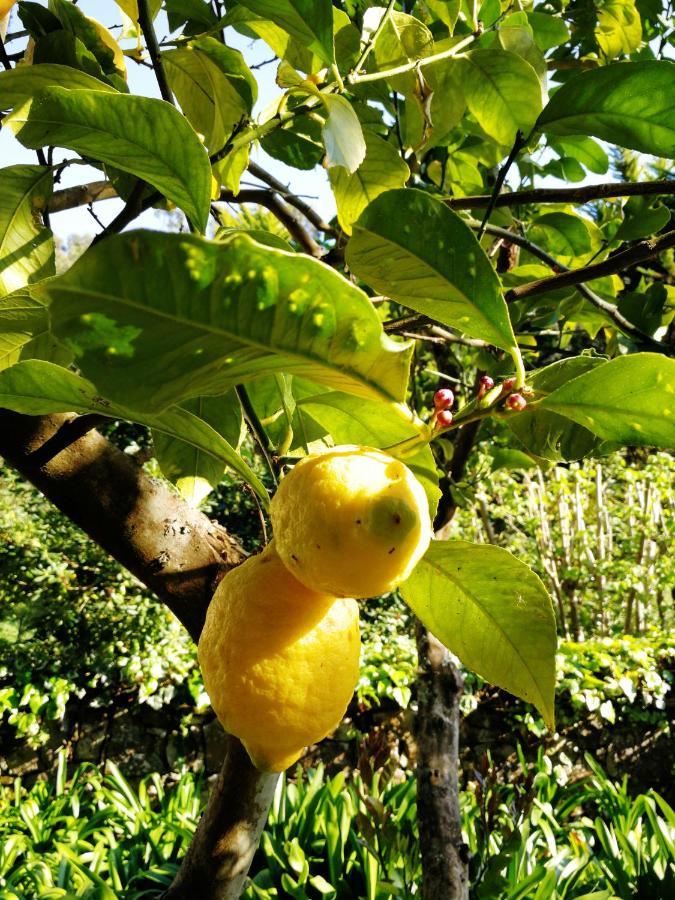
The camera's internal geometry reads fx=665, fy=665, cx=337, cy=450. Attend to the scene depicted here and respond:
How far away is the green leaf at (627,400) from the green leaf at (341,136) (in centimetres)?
17

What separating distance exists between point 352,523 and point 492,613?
0.15 metres

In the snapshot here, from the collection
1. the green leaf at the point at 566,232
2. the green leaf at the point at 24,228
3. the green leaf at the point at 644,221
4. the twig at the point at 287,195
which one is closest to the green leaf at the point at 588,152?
the green leaf at the point at 566,232

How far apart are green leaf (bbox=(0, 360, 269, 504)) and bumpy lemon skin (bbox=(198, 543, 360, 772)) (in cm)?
7

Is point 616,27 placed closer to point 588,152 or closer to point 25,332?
point 588,152

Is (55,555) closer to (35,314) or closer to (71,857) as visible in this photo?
(71,857)

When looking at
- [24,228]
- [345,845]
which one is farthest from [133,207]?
[345,845]

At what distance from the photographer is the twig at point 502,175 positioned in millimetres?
480

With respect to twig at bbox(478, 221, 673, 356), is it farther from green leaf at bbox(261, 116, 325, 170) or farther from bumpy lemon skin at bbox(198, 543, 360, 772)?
bumpy lemon skin at bbox(198, 543, 360, 772)

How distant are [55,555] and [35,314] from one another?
3238mm

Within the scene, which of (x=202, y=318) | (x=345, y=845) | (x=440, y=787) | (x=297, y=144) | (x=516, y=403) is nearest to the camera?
(x=202, y=318)

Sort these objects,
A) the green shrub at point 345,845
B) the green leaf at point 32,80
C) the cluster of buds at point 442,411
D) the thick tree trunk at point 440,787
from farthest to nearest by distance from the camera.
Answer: the green shrub at point 345,845, the thick tree trunk at point 440,787, the green leaf at point 32,80, the cluster of buds at point 442,411

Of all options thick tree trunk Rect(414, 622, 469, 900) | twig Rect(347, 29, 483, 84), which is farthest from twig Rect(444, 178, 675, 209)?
thick tree trunk Rect(414, 622, 469, 900)

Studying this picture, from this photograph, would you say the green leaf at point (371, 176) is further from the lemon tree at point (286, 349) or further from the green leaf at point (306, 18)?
the green leaf at point (306, 18)

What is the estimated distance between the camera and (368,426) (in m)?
0.40
